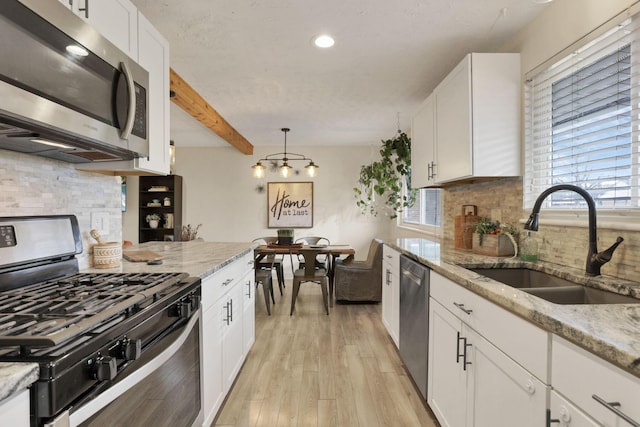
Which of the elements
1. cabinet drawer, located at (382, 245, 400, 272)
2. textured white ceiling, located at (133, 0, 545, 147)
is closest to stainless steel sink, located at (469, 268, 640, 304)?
cabinet drawer, located at (382, 245, 400, 272)

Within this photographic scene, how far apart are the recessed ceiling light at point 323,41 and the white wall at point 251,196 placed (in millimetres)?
3735

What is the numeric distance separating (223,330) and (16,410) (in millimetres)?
1313

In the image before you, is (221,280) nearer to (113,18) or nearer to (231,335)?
(231,335)

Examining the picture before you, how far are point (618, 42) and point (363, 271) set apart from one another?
3.18 meters

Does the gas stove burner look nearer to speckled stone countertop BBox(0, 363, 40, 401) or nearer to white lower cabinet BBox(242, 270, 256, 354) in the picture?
speckled stone countertop BBox(0, 363, 40, 401)

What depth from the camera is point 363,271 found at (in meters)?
4.12

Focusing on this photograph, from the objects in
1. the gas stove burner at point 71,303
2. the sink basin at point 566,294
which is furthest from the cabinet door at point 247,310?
the sink basin at point 566,294

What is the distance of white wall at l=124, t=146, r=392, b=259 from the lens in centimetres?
604

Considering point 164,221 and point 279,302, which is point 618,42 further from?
point 164,221

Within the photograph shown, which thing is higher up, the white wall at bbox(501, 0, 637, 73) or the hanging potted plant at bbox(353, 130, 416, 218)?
the white wall at bbox(501, 0, 637, 73)

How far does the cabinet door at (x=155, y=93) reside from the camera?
1.62 meters

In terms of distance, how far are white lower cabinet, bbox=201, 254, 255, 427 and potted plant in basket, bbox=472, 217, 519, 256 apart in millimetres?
1634

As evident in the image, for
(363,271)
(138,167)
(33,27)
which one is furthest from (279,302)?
(33,27)

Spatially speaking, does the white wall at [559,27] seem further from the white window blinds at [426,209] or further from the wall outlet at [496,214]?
the white window blinds at [426,209]
